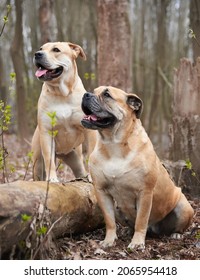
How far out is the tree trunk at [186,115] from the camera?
25.2 ft

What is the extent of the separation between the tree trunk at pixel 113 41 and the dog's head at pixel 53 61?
3.30 m

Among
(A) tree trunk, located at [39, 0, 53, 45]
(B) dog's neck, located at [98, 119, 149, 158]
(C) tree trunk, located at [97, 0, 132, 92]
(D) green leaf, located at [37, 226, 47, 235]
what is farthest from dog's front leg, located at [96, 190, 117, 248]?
(A) tree trunk, located at [39, 0, 53, 45]

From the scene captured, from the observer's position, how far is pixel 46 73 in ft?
19.3

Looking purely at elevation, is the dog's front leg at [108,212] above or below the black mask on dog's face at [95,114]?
below

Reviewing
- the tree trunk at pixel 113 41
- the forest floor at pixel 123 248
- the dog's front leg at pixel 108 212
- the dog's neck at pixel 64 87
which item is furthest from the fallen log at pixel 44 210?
the tree trunk at pixel 113 41

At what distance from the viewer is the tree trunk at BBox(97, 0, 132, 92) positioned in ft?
30.5

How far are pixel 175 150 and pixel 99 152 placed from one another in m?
3.09

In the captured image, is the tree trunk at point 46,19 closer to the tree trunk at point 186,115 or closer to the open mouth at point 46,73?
the tree trunk at point 186,115

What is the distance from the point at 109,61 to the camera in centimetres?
936

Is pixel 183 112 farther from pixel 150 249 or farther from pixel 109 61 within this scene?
pixel 150 249

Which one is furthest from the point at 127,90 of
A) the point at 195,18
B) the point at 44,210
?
the point at 44,210

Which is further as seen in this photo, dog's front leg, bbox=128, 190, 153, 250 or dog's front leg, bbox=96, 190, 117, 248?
dog's front leg, bbox=96, 190, 117, 248

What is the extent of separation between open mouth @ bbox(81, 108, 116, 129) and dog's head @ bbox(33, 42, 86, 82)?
1086 millimetres

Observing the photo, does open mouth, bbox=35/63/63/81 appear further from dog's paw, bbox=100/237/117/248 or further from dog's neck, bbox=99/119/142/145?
dog's paw, bbox=100/237/117/248
